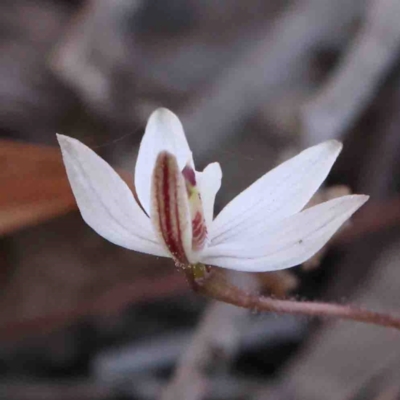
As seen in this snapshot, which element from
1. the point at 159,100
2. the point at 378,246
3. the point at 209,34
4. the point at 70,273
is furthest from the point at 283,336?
the point at 209,34

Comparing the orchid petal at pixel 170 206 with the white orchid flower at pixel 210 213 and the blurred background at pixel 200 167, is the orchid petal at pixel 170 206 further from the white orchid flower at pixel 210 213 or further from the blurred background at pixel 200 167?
the blurred background at pixel 200 167

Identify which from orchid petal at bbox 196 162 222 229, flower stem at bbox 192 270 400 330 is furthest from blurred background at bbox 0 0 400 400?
orchid petal at bbox 196 162 222 229

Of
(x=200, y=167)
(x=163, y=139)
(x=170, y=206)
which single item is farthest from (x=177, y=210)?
(x=200, y=167)

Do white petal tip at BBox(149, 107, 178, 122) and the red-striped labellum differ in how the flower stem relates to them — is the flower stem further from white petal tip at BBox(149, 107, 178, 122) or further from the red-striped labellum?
white petal tip at BBox(149, 107, 178, 122)

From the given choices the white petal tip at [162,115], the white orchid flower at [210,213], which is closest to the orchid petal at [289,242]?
the white orchid flower at [210,213]

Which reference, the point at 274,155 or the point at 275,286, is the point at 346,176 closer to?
Result: the point at 274,155
